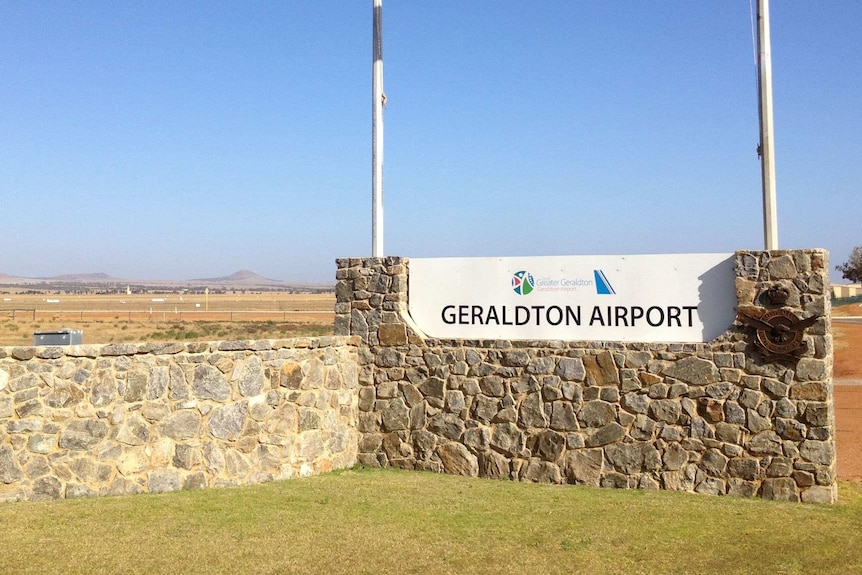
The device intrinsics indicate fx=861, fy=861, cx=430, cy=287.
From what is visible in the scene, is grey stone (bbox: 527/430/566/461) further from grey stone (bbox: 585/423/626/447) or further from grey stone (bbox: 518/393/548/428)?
grey stone (bbox: 585/423/626/447)

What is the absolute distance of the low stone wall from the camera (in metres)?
8.69

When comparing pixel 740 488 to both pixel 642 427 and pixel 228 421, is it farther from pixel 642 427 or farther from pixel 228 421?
pixel 228 421

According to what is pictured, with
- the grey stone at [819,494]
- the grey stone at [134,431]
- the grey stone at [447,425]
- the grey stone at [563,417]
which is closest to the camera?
the grey stone at [134,431]

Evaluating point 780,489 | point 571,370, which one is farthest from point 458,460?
point 780,489

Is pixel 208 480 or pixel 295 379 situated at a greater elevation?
pixel 295 379

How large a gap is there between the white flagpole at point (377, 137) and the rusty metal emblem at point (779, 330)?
5.06 meters

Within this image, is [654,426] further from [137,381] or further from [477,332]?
[137,381]

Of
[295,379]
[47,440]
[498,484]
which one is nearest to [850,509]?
[498,484]

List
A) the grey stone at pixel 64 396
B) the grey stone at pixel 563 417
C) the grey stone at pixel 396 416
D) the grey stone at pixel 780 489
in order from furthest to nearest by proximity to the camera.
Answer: the grey stone at pixel 396 416, the grey stone at pixel 563 417, the grey stone at pixel 780 489, the grey stone at pixel 64 396

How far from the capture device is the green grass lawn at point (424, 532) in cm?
696

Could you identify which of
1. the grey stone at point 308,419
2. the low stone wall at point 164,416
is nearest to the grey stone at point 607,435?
the low stone wall at point 164,416

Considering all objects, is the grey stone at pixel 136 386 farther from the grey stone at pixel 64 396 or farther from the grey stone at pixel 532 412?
the grey stone at pixel 532 412

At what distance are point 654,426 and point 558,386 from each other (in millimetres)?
1241

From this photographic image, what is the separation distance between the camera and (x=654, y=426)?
10227 millimetres
